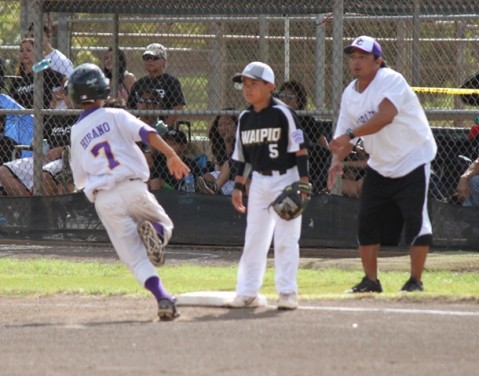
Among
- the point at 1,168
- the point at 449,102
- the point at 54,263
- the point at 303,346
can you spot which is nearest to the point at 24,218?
the point at 1,168

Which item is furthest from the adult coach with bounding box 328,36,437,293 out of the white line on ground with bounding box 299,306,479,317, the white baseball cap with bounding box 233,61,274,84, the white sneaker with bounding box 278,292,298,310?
the white sneaker with bounding box 278,292,298,310

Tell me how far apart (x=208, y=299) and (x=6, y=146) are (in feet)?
23.4

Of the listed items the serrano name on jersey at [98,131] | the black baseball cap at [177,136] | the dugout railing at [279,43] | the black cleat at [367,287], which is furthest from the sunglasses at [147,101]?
the serrano name on jersey at [98,131]

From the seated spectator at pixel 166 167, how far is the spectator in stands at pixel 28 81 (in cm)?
161

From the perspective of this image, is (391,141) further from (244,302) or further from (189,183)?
(189,183)

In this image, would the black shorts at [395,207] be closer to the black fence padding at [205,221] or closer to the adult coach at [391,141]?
the adult coach at [391,141]

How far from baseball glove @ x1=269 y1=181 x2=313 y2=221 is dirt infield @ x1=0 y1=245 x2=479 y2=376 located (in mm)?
672

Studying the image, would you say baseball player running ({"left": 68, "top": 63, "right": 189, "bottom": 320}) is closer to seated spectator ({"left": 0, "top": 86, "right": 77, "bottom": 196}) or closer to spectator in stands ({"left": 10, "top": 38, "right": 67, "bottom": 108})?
seated spectator ({"left": 0, "top": 86, "right": 77, "bottom": 196})

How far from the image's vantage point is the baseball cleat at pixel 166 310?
8.21m

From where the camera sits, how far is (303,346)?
277 inches

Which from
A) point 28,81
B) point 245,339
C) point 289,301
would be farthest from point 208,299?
point 28,81

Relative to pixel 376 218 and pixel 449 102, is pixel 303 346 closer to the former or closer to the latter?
pixel 376 218

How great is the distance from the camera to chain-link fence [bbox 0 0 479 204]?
14016 millimetres

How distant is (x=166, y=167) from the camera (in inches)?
567
